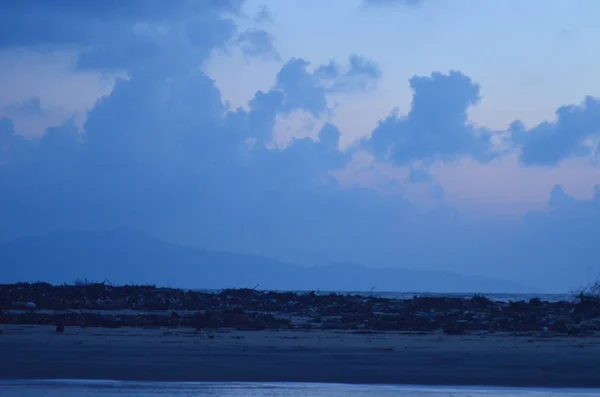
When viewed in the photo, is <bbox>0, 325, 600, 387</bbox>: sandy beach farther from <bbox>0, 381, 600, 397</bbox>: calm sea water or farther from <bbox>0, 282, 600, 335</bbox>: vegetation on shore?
<bbox>0, 282, 600, 335</bbox>: vegetation on shore

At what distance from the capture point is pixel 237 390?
50.6 ft

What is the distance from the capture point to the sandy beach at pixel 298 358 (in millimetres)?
17281

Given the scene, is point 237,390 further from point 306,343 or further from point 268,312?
point 268,312

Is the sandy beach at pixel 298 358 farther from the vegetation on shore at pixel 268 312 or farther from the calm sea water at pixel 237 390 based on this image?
the vegetation on shore at pixel 268 312

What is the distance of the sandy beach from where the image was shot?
56.7ft

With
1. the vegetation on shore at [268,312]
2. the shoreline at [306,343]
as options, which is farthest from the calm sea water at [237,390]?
the vegetation on shore at [268,312]

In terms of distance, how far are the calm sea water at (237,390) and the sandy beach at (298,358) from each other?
80 cm

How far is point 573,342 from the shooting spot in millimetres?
23219

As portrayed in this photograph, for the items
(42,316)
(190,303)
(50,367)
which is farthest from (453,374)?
(190,303)

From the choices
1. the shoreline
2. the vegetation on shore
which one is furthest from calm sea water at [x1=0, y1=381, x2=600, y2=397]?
the vegetation on shore

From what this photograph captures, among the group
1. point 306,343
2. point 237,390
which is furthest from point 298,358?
point 237,390

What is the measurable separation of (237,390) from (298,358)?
14.1 ft

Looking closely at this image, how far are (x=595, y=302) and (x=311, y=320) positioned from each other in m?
11.4

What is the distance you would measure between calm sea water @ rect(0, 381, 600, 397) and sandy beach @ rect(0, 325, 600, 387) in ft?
2.63
